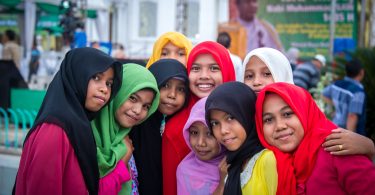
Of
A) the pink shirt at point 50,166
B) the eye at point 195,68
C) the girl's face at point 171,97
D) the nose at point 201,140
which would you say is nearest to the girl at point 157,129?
the girl's face at point 171,97

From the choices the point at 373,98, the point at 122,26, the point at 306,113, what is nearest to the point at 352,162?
the point at 306,113

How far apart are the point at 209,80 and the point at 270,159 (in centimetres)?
85

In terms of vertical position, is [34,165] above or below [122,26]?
below

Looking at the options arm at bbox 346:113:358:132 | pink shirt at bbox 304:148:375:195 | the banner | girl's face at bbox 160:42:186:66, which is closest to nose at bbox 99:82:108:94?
pink shirt at bbox 304:148:375:195

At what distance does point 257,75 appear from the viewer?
2904 mm

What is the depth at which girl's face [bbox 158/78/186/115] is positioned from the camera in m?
2.95

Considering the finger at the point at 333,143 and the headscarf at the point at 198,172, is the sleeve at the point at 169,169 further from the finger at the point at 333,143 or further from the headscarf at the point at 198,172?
the finger at the point at 333,143

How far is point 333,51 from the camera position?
33.0 feet

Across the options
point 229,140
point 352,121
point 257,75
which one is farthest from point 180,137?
point 352,121

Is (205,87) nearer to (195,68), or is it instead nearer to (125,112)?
(195,68)

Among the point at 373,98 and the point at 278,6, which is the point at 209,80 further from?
the point at 278,6

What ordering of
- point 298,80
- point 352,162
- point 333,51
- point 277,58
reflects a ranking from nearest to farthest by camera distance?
point 352,162 < point 277,58 < point 298,80 < point 333,51

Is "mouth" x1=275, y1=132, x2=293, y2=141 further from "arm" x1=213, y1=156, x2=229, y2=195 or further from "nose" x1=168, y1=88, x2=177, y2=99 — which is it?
"nose" x1=168, y1=88, x2=177, y2=99

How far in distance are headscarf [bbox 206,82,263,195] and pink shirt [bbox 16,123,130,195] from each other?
725mm
